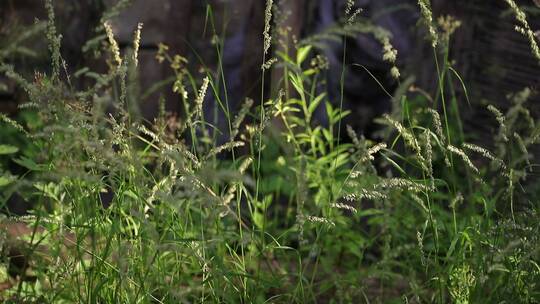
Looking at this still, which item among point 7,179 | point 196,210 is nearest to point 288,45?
point 196,210

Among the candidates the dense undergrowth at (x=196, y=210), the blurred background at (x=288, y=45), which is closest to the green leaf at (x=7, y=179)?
the dense undergrowth at (x=196, y=210)

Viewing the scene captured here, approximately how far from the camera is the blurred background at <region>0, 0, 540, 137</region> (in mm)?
3971

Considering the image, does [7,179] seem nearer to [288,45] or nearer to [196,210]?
[196,210]

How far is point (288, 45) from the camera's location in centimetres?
394

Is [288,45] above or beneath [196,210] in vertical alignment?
Answer: above

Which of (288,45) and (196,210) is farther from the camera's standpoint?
(288,45)

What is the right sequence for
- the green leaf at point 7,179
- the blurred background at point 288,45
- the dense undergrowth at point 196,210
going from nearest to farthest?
the dense undergrowth at point 196,210 < the green leaf at point 7,179 < the blurred background at point 288,45

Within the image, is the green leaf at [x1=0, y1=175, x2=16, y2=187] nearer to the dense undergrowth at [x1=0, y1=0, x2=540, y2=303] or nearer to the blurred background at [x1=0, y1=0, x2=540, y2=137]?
the dense undergrowth at [x1=0, y1=0, x2=540, y2=303]

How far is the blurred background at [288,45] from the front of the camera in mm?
3971

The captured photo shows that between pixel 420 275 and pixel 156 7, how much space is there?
170 centimetres

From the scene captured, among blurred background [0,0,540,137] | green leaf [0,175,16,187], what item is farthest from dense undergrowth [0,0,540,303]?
blurred background [0,0,540,137]

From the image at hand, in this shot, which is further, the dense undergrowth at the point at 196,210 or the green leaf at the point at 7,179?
the green leaf at the point at 7,179

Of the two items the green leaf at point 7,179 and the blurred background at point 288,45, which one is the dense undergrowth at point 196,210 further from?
the blurred background at point 288,45

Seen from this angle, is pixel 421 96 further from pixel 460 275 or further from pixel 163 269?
pixel 163 269
